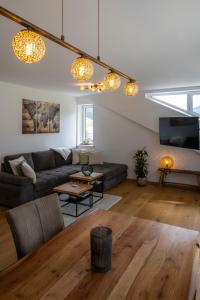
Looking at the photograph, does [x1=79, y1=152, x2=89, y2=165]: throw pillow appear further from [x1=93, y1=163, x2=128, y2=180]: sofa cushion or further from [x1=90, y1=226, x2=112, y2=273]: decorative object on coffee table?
[x1=90, y1=226, x2=112, y2=273]: decorative object on coffee table

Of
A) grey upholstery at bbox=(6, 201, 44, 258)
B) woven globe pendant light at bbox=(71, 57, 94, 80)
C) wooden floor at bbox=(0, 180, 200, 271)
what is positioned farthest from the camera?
wooden floor at bbox=(0, 180, 200, 271)

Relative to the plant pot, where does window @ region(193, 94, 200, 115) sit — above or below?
above

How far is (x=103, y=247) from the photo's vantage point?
3.81 feet

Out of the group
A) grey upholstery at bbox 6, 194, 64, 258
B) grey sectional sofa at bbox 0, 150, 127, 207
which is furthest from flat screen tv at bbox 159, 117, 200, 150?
grey upholstery at bbox 6, 194, 64, 258

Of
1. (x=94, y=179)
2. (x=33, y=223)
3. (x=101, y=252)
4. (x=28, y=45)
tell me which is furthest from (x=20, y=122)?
(x=101, y=252)

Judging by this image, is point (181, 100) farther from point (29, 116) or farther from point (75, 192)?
point (29, 116)

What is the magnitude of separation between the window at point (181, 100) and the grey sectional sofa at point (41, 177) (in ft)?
6.68

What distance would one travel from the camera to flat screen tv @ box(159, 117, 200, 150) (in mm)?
4883

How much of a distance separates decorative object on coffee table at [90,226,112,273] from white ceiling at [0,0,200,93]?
5.65ft

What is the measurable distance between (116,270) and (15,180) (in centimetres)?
323

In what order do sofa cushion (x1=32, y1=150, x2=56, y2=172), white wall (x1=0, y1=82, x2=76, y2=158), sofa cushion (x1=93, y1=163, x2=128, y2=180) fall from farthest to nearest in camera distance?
sofa cushion (x1=32, y1=150, x2=56, y2=172) < sofa cushion (x1=93, y1=163, x2=128, y2=180) < white wall (x1=0, y1=82, x2=76, y2=158)

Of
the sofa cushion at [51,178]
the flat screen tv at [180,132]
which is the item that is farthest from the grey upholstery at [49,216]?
the flat screen tv at [180,132]

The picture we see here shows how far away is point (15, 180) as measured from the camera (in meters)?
3.95

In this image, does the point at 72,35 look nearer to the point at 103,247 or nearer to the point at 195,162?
the point at 103,247
